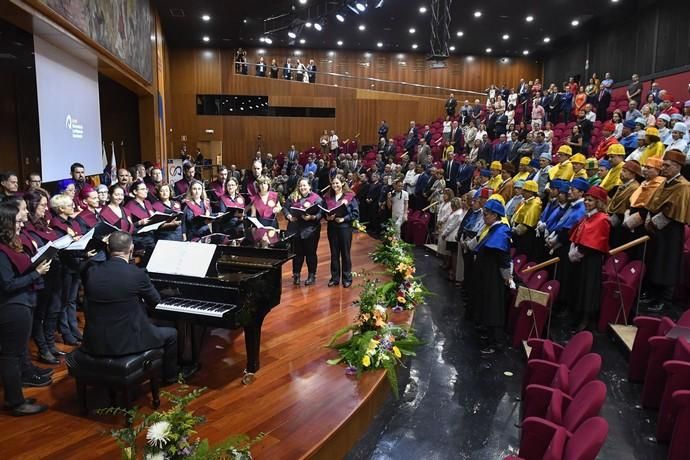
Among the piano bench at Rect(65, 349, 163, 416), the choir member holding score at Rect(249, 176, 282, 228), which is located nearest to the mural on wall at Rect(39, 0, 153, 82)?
the choir member holding score at Rect(249, 176, 282, 228)

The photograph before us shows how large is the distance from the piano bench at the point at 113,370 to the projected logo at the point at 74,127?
499cm

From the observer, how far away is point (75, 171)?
6.00m

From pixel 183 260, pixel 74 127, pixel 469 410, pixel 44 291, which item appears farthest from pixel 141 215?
pixel 469 410

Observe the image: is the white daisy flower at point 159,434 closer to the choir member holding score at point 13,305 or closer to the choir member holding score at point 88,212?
the choir member holding score at point 13,305

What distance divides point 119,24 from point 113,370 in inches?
286

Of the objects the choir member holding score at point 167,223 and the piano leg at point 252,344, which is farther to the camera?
the choir member holding score at point 167,223

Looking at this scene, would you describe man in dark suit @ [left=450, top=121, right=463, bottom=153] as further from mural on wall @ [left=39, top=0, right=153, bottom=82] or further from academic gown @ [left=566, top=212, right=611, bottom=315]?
academic gown @ [left=566, top=212, right=611, bottom=315]

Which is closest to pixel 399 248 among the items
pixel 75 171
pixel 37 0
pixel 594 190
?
pixel 594 190

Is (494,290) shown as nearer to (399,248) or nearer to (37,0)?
(399,248)

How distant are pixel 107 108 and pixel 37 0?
8719 mm

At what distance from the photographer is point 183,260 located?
158 inches

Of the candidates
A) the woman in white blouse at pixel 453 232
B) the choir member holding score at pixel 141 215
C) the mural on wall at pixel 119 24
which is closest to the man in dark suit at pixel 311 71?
the mural on wall at pixel 119 24

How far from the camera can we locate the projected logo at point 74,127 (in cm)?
735

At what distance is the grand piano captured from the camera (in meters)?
3.81
